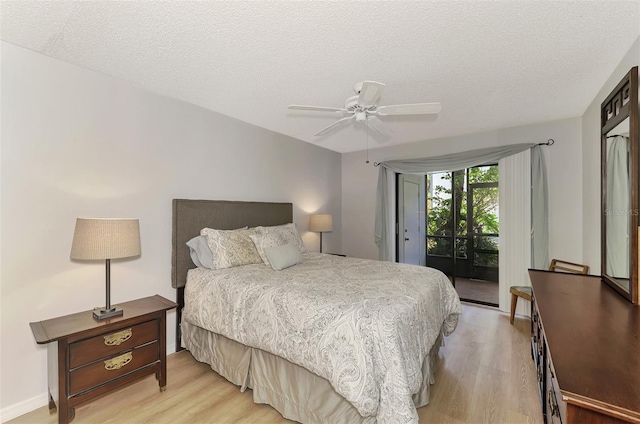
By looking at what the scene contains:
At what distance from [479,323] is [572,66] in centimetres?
274

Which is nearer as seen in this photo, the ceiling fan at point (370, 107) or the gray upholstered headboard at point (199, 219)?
the ceiling fan at point (370, 107)

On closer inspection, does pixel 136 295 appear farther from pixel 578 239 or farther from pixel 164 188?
pixel 578 239

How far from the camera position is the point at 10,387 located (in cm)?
194

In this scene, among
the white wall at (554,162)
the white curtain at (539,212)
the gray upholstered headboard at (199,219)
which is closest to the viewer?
the gray upholstered headboard at (199,219)

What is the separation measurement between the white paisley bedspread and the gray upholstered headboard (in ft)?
0.85

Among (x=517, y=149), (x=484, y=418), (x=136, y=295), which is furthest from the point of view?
(x=517, y=149)

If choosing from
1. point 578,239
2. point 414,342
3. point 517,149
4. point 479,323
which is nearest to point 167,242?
point 414,342

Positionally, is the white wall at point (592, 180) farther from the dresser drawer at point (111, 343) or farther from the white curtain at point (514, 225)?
the dresser drawer at point (111, 343)

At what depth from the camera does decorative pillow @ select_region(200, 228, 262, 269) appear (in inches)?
107

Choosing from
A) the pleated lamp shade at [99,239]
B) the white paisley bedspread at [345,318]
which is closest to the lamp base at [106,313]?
the pleated lamp shade at [99,239]

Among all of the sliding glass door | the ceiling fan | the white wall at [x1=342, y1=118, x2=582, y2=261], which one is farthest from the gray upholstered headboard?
the sliding glass door

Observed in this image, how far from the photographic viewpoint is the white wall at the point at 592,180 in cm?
271

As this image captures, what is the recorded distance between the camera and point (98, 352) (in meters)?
1.89

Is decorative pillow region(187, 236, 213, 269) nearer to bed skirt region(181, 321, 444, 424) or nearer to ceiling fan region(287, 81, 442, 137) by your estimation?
bed skirt region(181, 321, 444, 424)
